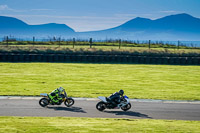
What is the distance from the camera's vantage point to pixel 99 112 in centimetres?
1408

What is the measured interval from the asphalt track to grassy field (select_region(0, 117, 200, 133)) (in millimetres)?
1046

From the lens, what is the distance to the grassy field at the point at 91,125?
34.2ft

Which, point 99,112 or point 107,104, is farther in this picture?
point 107,104

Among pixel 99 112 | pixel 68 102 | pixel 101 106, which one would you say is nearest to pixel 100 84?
pixel 68 102

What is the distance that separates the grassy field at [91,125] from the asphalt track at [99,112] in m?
1.05

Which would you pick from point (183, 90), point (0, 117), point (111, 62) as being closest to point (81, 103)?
point (0, 117)

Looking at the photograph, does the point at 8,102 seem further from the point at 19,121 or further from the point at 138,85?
the point at 138,85

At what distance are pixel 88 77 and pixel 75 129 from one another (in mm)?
15188

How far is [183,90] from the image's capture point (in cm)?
2039

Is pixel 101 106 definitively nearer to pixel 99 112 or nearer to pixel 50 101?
pixel 99 112

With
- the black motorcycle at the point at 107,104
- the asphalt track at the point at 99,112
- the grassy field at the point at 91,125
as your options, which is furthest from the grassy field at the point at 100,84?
the grassy field at the point at 91,125

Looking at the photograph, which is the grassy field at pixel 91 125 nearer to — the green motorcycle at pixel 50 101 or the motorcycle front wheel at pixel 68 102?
the green motorcycle at pixel 50 101

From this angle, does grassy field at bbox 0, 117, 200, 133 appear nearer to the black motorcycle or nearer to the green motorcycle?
the black motorcycle

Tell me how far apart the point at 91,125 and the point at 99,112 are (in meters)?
3.03
